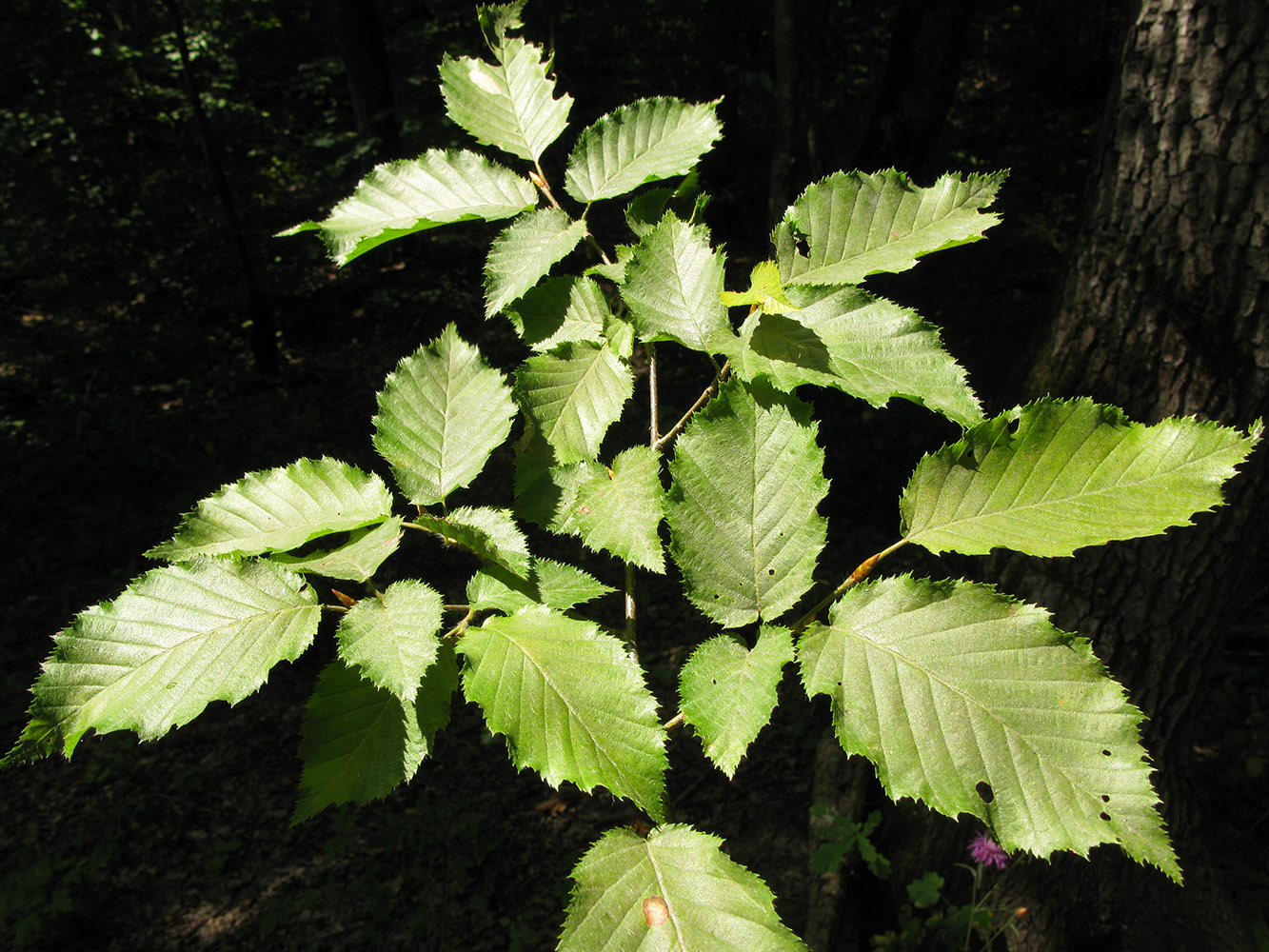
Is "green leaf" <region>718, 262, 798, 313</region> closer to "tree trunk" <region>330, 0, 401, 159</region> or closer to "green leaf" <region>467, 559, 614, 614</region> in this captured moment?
"green leaf" <region>467, 559, 614, 614</region>

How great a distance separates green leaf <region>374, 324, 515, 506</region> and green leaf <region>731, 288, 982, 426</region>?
0.33 m

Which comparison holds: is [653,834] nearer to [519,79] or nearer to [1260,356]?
[519,79]

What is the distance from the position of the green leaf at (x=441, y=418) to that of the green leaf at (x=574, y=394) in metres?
0.04

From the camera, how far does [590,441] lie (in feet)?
2.98

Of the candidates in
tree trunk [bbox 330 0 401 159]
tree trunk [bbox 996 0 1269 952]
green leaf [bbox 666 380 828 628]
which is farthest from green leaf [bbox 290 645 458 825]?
tree trunk [bbox 330 0 401 159]

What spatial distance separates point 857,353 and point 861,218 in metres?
0.21

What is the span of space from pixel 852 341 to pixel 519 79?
27.3 inches

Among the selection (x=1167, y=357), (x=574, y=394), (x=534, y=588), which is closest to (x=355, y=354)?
(x=1167, y=357)

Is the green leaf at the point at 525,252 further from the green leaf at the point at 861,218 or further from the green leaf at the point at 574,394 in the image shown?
the green leaf at the point at 861,218

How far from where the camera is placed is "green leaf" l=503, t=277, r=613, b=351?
0.98 m

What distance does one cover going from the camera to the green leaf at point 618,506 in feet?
2.60

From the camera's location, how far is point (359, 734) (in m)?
0.83

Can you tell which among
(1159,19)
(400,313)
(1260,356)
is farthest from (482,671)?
(400,313)

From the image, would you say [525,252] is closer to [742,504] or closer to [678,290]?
[678,290]
